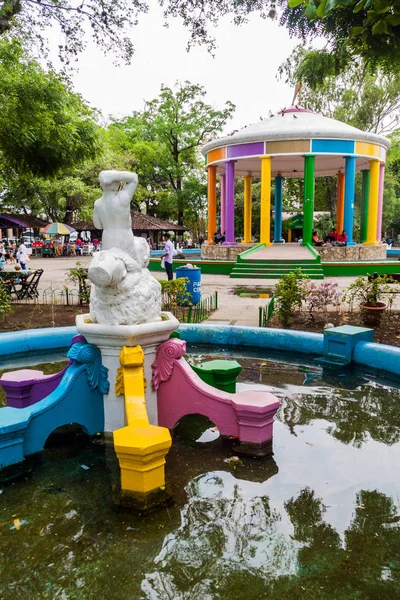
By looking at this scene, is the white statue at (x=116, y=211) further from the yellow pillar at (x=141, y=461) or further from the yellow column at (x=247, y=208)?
the yellow column at (x=247, y=208)

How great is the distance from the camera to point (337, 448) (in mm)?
4020

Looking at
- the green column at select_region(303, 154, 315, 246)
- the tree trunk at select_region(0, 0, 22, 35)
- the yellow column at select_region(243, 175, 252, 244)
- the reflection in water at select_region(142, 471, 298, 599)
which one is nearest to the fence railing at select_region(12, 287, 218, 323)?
the reflection in water at select_region(142, 471, 298, 599)

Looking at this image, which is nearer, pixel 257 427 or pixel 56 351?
pixel 257 427

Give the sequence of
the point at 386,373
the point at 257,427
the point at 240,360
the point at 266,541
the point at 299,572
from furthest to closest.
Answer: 1. the point at 240,360
2. the point at 386,373
3. the point at 257,427
4. the point at 266,541
5. the point at 299,572

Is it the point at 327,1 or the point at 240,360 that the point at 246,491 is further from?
the point at 327,1

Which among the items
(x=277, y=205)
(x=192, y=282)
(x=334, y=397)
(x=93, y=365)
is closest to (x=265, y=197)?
(x=277, y=205)

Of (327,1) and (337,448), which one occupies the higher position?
(327,1)

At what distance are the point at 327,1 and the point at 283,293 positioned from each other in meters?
5.21

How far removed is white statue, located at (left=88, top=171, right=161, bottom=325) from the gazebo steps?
14861 mm

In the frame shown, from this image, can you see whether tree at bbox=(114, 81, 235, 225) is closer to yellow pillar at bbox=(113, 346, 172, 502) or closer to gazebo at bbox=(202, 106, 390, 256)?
gazebo at bbox=(202, 106, 390, 256)

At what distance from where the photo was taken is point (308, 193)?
21.4 metres

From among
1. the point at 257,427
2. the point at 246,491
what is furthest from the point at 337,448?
Answer: the point at 246,491

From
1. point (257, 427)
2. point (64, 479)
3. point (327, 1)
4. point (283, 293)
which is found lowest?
point (64, 479)

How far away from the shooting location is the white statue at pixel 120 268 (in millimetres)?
3826
